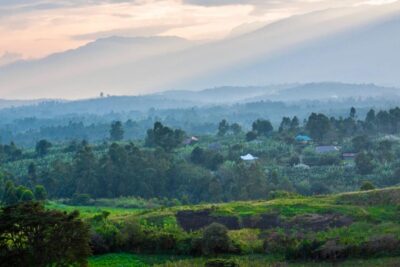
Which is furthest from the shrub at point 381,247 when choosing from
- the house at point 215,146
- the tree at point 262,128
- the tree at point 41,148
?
the tree at point 41,148

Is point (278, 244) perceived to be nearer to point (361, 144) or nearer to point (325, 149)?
Result: point (361, 144)

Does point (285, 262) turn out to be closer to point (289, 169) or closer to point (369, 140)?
point (289, 169)

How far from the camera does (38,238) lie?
20438 mm

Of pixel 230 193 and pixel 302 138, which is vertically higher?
pixel 302 138

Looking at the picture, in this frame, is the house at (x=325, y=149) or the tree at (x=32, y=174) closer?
the tree at (x=32, y=174)

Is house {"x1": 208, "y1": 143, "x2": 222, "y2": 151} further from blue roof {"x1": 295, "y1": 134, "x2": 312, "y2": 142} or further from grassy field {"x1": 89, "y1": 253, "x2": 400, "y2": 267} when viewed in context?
grassy field {"x1": 89, "y1": 253, "x2": 400, "y2": 267}

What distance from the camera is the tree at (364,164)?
5091 centimetres

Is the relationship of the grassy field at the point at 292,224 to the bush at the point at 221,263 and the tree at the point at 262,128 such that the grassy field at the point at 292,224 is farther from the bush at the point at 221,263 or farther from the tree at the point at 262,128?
the tree at the point at 262,128

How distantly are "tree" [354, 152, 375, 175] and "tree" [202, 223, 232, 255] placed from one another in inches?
1117

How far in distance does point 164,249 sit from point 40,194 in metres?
21.5

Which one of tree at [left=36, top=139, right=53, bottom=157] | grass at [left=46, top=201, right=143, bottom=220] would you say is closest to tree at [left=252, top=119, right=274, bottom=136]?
tree at [left=36, top=139, right=53, bottom=157]

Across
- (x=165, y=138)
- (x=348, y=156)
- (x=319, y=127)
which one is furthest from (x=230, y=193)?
(x=319, y=127)

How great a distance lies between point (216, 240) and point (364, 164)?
94.6 ft

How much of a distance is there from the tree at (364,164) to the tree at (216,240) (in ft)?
93.1
